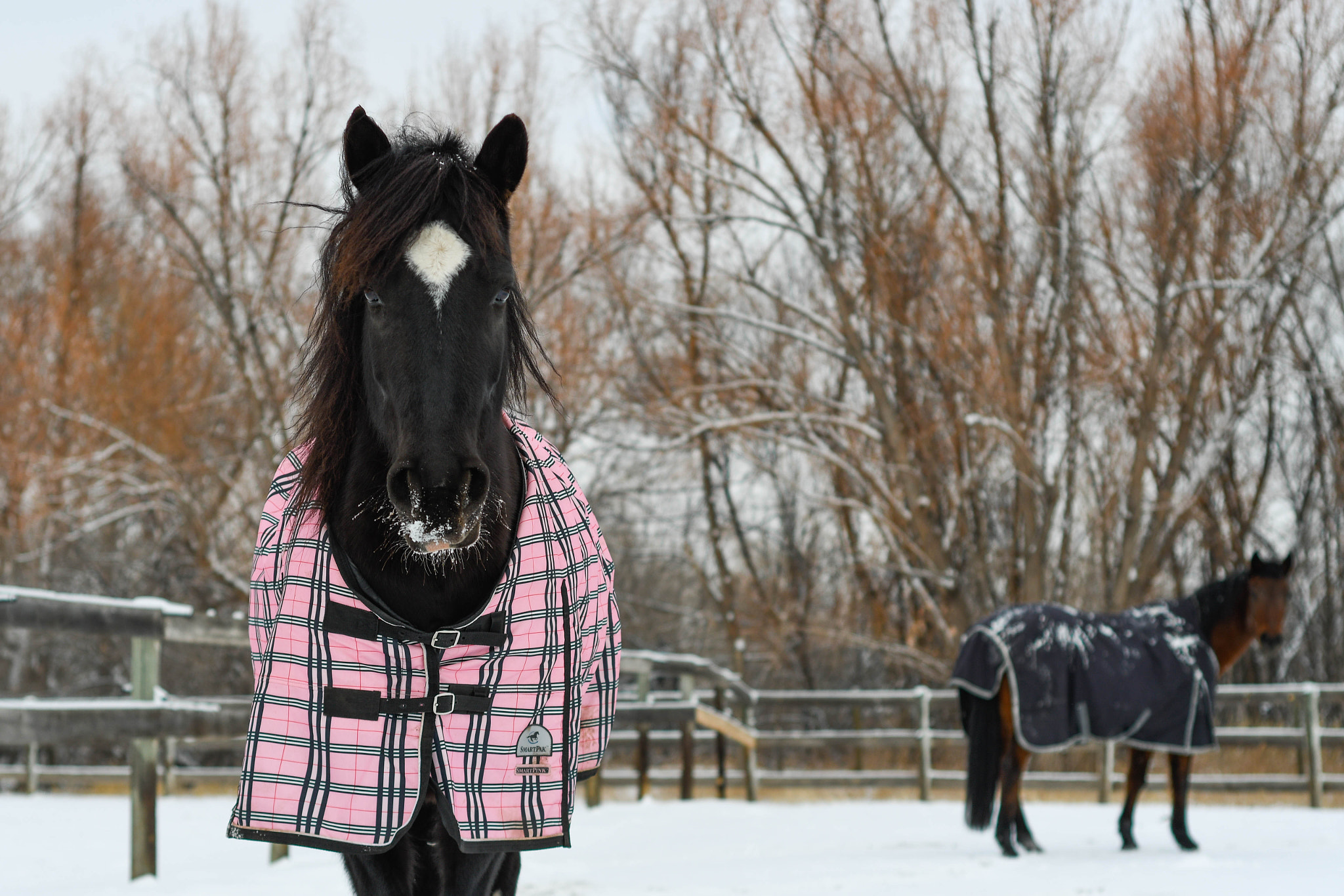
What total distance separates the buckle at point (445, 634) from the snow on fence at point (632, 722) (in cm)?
278

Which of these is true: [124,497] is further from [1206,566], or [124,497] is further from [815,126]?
[1206,566]

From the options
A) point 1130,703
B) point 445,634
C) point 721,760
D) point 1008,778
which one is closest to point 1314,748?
point 1130,703

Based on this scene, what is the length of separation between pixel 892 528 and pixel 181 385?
369 inches

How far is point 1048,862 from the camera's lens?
19.1 feet

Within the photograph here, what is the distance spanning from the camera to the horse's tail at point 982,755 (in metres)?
6.27

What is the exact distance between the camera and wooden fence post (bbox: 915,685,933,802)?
10.5m

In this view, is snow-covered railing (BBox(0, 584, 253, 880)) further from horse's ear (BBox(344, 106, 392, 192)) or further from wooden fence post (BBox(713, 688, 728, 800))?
wooden fence post (BBox(713, 688, 728, 800))

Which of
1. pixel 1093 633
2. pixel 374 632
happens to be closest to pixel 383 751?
pixel 374 632

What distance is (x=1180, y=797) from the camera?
21.1 ft

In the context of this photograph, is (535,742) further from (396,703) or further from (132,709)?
(132,709)

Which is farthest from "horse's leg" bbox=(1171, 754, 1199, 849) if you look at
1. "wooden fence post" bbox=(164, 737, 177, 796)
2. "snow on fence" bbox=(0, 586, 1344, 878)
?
"wooden fence post" bbox=(164, 737, 177, 796)

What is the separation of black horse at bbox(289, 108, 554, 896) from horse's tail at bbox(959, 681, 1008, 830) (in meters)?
4.44

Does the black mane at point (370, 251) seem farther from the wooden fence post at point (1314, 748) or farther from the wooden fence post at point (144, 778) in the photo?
the wooden fence post at point (1314, 748)

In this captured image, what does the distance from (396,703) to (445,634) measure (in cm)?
17
